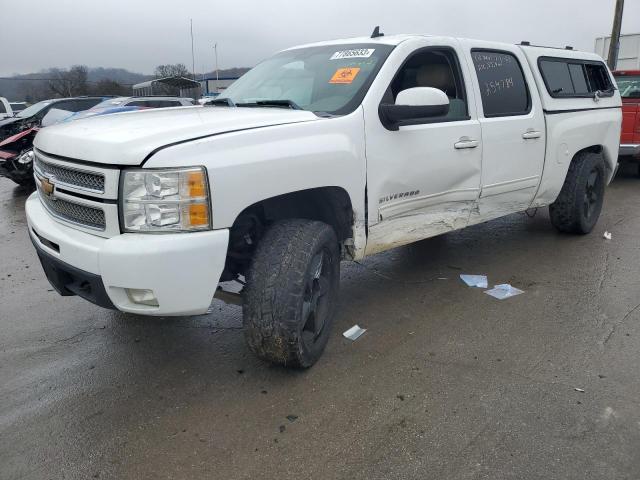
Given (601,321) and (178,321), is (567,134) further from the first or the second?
(178,321)

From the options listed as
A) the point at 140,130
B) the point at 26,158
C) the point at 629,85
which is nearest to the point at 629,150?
the point at 629,85

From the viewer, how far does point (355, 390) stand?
2.93m

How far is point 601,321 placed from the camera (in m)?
3.76

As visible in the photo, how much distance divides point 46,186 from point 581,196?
4805mm

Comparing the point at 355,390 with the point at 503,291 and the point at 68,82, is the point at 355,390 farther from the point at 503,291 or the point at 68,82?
the point at 68,82

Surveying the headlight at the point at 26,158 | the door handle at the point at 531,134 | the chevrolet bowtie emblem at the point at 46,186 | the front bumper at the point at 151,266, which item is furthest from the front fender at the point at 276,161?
the headlight at the point at 26,158

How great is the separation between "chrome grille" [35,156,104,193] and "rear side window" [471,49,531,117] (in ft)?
9.50

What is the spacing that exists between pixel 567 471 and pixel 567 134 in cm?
367

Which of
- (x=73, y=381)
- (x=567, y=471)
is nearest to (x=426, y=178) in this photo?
(x=567, y=471)

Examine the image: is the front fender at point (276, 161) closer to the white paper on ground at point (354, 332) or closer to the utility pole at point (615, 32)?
the white paper on ground at point (354, 332)

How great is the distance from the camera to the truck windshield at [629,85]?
30.5 ft

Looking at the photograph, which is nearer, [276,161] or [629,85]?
[276,161]

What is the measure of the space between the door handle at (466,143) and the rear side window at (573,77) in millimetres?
1477

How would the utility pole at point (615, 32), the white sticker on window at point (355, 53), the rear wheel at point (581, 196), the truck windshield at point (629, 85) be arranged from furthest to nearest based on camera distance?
the utility pole at point (615, 32) → the truck windshield at point (629, 85) → the rear wheel at point (581, 196) → the white sticker on window at point (355, 53)
